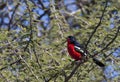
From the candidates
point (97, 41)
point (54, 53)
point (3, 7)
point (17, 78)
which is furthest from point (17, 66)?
point (3, 7)

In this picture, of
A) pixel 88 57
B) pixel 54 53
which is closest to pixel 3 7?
pixel 54 53

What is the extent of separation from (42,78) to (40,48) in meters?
0.72

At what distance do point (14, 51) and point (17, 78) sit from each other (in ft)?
1.19

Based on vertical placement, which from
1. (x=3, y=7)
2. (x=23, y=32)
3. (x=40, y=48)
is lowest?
(x=3, y=7)

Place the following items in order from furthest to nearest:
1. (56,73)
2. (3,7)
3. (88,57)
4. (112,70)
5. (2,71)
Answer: (3,7) → (112,70) → (2,71) → (56,73) → (88,57)

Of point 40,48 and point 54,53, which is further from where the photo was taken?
point 54,53

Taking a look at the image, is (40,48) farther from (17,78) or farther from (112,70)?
(112,70)

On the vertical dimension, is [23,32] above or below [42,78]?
above

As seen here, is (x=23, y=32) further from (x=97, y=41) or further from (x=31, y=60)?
(x=97, y=41)

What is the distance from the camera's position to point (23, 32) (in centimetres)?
566

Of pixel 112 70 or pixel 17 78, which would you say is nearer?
pixel 17 78

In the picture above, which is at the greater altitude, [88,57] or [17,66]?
[88,57]

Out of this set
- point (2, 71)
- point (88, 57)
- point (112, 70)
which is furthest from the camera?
point (112, 70)

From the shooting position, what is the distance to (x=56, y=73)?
5.41 m
